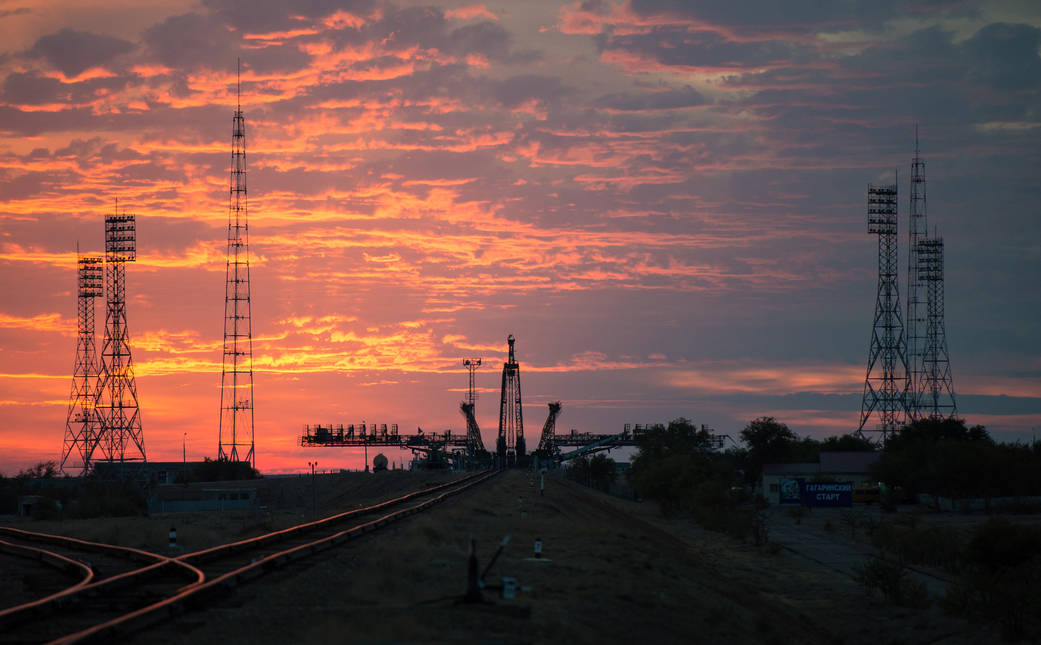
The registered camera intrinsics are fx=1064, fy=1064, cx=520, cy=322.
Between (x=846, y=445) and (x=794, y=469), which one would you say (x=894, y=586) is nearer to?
(x=794, y=469)

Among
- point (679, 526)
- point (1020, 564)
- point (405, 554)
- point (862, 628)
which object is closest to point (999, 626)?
point (862, 628)

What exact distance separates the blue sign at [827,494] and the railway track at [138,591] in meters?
63.0

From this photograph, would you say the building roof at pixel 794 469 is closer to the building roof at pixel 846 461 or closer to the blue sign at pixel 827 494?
the building roof at pixel 846 461

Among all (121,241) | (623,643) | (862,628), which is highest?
(121,241)

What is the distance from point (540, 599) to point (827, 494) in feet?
245

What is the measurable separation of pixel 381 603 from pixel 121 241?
101819 mm

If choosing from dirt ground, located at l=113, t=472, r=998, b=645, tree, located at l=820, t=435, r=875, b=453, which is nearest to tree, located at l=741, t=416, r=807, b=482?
tree, located at l=820, t=435, r=875, b=453

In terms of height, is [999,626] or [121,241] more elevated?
[121,241]

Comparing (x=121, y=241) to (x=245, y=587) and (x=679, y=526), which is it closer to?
(x=679, y=526)

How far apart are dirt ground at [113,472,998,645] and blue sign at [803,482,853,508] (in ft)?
137

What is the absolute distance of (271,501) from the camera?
100 metres

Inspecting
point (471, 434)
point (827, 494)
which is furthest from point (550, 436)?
point (827, 494)

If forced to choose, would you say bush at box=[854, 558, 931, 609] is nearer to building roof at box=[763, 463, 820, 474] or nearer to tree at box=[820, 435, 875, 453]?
building roof at box=[763, 463, 820, 474]

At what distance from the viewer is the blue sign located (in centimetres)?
9162
